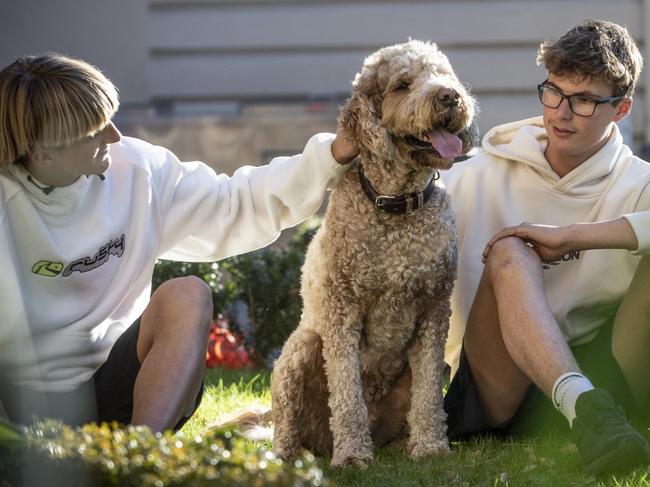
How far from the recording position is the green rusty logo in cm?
402

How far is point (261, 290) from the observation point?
6684 millimetres

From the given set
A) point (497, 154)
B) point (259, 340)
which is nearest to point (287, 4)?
point (259, 340)

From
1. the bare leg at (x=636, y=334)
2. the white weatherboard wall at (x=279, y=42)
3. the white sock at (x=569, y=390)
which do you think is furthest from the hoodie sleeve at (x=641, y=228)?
the white weatherboard wall at (x=279, y=42)

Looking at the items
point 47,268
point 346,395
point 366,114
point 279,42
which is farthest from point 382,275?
point 279,42

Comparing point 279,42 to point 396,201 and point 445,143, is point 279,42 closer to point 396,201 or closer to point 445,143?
point 396,201

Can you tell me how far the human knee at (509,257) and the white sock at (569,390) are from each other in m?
0.44

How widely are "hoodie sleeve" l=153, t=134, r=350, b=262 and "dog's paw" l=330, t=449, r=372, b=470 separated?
875mm

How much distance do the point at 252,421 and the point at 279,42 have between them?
20.2 feet

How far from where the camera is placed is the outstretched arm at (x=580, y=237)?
4.25 meters

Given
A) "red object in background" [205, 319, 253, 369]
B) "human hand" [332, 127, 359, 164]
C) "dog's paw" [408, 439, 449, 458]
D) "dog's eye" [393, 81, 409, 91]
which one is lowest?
→ "red object in background" [205, 319, 253, 369]

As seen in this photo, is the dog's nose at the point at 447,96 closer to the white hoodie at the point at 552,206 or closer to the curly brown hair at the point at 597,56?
the curly brown hair at the point at 597,56

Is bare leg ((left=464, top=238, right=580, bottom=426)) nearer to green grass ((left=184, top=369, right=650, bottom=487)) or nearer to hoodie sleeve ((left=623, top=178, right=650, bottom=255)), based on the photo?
green grass ((left=184, top=369, right=650, bottom=487))

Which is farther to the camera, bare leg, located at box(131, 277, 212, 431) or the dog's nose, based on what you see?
the dog's nose

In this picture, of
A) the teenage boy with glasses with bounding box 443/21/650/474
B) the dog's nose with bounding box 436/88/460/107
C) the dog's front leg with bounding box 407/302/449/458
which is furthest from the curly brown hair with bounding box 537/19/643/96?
the dog's front leg with bounding box 407/302/449/458
